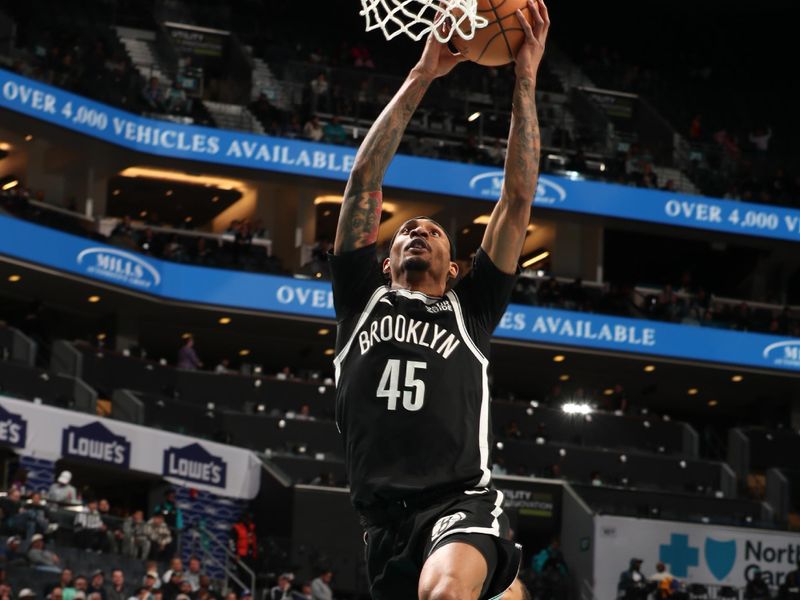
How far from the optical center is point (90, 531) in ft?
74.4

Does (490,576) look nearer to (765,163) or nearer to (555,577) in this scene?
(555,577)

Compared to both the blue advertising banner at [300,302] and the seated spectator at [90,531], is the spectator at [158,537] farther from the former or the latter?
the blue advertising banner at [300,302]

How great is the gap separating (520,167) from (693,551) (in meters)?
25.2

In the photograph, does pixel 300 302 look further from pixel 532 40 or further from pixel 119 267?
pixel 532 40

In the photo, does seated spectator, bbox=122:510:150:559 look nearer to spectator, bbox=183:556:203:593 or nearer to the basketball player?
spectator, bbox=183:556:203:593

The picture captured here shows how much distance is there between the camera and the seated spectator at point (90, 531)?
22.5 m

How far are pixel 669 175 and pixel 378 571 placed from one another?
37.0 meters

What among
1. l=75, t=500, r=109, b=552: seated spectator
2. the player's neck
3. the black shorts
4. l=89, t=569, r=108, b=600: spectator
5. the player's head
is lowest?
the black shorts

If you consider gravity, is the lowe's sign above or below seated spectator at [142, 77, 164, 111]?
below

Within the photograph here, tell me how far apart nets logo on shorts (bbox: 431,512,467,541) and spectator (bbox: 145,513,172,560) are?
59.9 feet

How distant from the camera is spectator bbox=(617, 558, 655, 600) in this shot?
2709cm

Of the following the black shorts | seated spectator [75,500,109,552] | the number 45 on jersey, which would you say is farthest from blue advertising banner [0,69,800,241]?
the black shorts

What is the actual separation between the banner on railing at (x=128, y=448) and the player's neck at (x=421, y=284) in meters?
20.8

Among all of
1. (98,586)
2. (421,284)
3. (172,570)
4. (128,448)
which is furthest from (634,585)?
(421,284)
